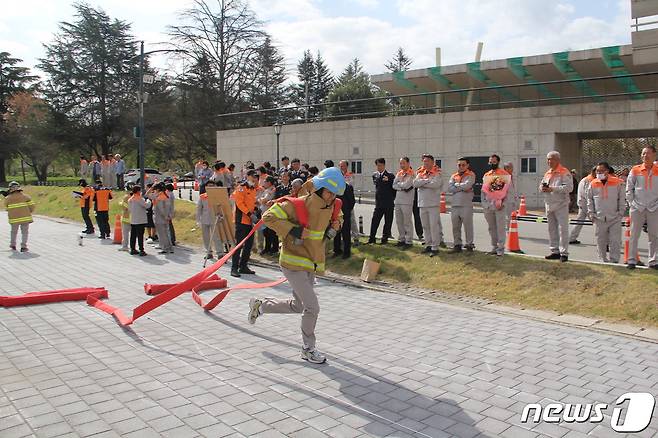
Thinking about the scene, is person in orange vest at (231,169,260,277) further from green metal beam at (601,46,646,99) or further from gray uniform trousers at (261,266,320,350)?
green metal beam at (601,46,646,99)

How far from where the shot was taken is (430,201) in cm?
1175

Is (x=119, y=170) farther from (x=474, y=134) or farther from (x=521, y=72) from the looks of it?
(x=521, y=72)

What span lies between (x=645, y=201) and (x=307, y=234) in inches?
256

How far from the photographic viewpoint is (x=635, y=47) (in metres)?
21.0

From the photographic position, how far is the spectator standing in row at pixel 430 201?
38.0 ft

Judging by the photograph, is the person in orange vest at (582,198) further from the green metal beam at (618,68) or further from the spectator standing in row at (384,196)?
the green metal beam at (618,68)

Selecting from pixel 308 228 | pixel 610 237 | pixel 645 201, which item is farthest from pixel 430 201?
pixel 308 228

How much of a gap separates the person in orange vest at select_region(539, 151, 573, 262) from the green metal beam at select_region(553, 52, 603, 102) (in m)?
17.4

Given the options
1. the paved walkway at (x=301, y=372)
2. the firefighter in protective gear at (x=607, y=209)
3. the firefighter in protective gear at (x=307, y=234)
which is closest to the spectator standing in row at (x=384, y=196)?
the paved walkway at (x=301, y=372)

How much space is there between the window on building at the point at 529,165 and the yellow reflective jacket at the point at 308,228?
23.1 m

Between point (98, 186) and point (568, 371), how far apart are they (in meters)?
16.0

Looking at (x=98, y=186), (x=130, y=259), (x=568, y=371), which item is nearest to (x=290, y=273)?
(x=568, y=371)

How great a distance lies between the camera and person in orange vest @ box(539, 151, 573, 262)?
33.8ft

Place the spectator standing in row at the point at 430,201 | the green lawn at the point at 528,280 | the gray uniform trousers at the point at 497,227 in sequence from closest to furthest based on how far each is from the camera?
the green lawn at the point at 528,280, the gray uniform trousers at the point at 497,227, the spectator standing in row at the point at 430,201
